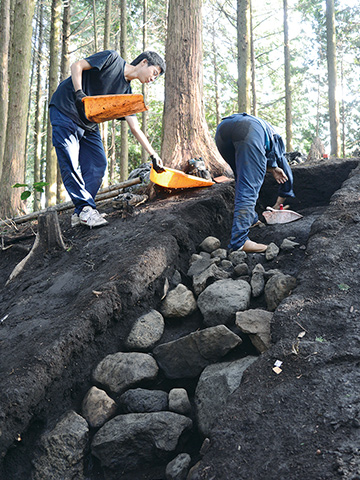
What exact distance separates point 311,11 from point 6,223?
1844 cm

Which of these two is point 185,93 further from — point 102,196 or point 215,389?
point 215,389

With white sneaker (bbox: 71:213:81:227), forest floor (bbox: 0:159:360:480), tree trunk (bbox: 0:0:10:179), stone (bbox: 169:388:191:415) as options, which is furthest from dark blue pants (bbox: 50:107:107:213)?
tree trunk (bbox: 0:0:10:179)

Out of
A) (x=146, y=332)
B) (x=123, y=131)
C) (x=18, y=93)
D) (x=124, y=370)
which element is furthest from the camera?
(x=123, y=131)

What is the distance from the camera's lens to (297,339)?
2258mm

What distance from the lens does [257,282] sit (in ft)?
10.2

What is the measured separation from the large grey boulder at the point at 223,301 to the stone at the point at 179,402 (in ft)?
1.89

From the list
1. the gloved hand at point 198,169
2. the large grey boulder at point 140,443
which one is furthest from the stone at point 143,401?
the gloved hand at point 198,169

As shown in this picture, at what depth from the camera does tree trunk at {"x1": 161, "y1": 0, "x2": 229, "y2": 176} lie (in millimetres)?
5406

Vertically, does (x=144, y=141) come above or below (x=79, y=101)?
below

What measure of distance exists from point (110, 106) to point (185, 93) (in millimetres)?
1695

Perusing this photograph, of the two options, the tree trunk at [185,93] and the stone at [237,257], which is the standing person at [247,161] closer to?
the stone at [237,257]

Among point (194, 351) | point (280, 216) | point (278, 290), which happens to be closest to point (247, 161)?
point (280, 216)

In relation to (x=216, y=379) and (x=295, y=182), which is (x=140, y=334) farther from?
(x=295, y=182)

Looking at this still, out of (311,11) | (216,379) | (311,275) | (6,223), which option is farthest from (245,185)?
(311,11)
